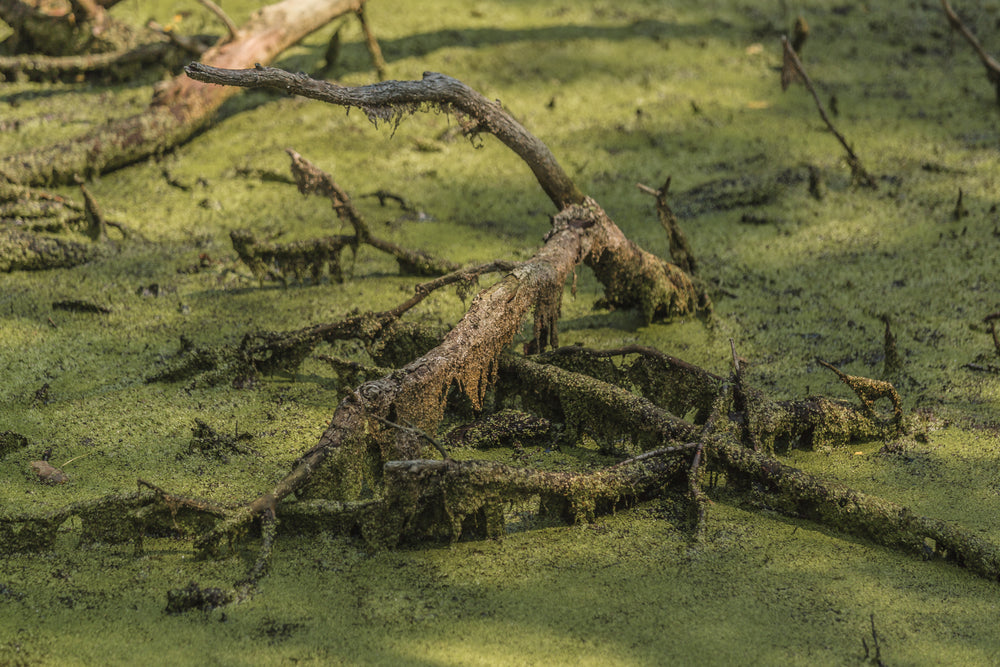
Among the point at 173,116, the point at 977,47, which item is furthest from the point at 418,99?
the point at 977,47

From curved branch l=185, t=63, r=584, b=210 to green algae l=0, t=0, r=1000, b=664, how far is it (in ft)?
2.24

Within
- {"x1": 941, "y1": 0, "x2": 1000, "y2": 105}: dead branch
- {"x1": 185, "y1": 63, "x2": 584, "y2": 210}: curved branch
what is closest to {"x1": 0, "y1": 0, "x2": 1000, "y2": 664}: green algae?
{"x1": 941, "y1": 0, "x2": 1000, "y2": 105}: dead branch

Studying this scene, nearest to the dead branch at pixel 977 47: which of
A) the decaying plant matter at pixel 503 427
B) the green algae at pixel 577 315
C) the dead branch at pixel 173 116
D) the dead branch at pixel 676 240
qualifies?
the green algae at pixel 577 315

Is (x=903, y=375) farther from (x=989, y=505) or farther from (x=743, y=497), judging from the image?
(x=743, y=497)

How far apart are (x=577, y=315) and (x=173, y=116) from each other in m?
2.76

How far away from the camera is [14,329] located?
11.5ft

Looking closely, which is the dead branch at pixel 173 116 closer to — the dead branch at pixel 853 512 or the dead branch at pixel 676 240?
A: the dead branch at pixel 676 240

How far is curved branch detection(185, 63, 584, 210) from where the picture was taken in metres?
2.57

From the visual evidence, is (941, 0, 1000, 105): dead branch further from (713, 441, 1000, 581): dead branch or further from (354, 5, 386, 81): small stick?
(713, 441, 1000, 581): dead branch

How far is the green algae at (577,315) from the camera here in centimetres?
204

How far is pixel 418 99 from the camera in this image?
299 cm

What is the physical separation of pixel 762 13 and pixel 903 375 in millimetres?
4444

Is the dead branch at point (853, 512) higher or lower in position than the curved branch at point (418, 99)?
lower

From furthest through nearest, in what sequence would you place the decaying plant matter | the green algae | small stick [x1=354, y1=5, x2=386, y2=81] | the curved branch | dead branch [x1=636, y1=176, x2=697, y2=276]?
small stick [x1=354, y1=5, x2=386, y2=81], dead branch [x1=636, y1=176, x2=697, y2=276], the curved branch, the decaying plant matter, the green algae
